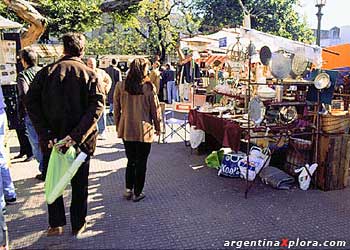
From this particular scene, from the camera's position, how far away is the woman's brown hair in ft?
12.7

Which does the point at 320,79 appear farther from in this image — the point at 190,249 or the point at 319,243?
the point at 190,249

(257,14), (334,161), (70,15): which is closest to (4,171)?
(334,161)

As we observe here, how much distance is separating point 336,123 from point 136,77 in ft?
8.46

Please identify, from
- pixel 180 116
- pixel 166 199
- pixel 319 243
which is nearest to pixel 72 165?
pixel 166 199

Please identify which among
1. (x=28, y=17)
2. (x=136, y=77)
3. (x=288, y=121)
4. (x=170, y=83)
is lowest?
(x=288, y=121)

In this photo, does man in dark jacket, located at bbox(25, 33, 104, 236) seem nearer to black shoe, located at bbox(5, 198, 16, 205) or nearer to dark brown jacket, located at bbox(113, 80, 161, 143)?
dark brown jacket, located at bbox(113, 80, 161, 143)

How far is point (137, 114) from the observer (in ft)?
12.9

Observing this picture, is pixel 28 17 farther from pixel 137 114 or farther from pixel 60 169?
pixel 60 169

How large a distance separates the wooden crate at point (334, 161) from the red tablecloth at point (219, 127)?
3.56ft

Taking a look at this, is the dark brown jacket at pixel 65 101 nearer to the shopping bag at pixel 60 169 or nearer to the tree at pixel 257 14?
the shopping bag at pixel 60 169

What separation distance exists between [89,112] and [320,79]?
9.87 ft

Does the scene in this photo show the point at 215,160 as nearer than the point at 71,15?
Yes

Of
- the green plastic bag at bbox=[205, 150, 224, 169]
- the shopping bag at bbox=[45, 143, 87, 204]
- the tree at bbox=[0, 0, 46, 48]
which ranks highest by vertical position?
the tree at bbox=[0, 0, 46, 48]
